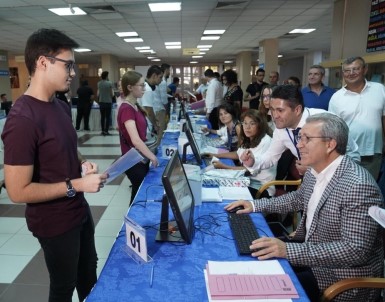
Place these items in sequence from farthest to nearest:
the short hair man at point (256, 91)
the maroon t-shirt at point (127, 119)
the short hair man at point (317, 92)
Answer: the short hair man at point (256, 91), the short hair man at point (317, 92), the maroon t-shirt at point (127, 119)

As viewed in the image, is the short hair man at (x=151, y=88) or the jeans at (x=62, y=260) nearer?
the jeans at (x=62, y=260)

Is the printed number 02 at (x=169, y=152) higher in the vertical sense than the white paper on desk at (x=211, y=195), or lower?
higher

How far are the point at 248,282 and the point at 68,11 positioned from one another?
6.25m

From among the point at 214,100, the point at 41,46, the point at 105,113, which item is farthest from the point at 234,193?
the point at 105,113

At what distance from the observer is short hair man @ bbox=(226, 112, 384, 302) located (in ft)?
3.98

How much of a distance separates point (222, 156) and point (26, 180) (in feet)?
7.01

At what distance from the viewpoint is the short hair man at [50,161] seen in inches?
43.4

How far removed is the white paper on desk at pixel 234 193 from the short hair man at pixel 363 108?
147 cm

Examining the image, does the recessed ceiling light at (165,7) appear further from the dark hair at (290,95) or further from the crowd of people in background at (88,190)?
the crowd of people in background at (88,190)

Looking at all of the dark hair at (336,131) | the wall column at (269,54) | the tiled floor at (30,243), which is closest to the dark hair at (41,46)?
the dark hair at (336,131)

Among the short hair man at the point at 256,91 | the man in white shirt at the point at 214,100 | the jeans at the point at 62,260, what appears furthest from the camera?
the short hair man at the point at 256,91

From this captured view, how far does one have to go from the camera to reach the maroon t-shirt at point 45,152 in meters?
1.09

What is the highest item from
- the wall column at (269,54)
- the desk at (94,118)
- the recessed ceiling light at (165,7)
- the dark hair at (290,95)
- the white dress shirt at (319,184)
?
the recessed ceiling light at (165,7)

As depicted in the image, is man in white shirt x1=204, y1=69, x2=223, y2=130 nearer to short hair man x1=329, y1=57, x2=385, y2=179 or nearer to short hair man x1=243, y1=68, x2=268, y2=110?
short hair man x1=243, y1=68, x2=268, y2=110
